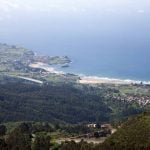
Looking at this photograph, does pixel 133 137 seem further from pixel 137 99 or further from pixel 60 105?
pixel 137 99

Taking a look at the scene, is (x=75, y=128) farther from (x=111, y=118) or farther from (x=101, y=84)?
(x=101, y=84)

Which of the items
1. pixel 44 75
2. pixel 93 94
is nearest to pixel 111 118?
pixel 93 94

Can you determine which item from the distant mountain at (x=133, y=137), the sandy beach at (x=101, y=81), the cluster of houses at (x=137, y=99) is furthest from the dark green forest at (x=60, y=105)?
the distant mountain at (x=133, y=137)

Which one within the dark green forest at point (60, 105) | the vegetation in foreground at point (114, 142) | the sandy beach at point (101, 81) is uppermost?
the sandy beach at point (101, 81)

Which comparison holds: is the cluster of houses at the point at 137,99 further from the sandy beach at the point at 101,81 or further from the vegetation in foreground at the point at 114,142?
the vegetation in foreground at the point at 114,142

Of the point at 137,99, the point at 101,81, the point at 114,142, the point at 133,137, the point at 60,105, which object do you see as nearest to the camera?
the point at 133,137

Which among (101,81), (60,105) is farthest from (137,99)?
(101,81)

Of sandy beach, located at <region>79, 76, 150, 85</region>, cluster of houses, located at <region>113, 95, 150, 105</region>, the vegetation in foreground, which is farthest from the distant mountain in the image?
sandy beach, located at <region>79, 76, 150, 85</region>

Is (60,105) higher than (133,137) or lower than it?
higher

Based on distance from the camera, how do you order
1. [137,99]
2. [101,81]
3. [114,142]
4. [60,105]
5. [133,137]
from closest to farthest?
[133,137] → [114,142] → [60,105] → [137,99] → [101,81]
